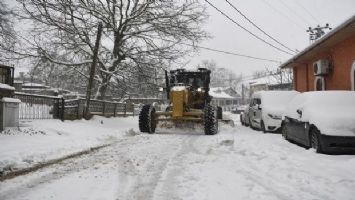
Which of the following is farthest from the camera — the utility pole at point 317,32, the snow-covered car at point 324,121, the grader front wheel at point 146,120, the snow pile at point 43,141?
the utility pole at point 317,32

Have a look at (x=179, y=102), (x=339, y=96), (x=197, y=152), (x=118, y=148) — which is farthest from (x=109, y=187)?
(x=179, y=102)

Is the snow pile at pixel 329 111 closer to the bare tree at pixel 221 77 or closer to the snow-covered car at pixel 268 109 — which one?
the snow-covered car at pixel 268 109

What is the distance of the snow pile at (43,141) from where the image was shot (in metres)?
8.54

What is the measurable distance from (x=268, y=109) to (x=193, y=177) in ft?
32.0

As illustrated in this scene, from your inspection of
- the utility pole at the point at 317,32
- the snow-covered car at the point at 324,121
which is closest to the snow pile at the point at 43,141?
the snow-covered car at the point at 324,121

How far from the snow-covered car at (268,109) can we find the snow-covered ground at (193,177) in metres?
5.54

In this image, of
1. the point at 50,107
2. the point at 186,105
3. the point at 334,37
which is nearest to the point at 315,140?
the point at 334,37

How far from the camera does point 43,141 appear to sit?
436 inches

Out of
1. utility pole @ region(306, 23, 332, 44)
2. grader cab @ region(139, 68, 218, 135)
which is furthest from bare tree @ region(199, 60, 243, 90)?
grader cab @ region(139, 68, 218, 135)

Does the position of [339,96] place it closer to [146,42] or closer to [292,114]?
[292,114]

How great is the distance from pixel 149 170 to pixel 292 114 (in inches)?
238

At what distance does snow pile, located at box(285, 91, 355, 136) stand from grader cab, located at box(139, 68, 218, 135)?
376 cm

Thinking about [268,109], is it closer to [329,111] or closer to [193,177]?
[329,111]

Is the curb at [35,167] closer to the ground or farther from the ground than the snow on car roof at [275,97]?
closer to the ground
